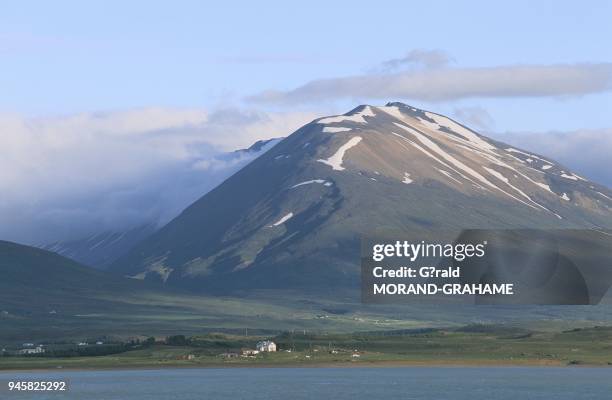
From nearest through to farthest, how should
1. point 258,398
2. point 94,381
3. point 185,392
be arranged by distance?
point 258,398 < point 185,392 < point 94,381

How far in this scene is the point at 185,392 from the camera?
166 meters

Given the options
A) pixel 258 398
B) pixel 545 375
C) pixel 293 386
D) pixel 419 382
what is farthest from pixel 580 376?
pixel 258 398

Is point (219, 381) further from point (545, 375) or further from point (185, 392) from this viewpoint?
point (545, 375)

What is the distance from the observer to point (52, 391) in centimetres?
17175

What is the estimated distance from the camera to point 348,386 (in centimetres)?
17362

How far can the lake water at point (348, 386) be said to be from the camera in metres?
157

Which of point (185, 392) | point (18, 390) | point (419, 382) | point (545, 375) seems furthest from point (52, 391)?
point (545, 375)

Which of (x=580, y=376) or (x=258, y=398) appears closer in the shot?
(x=258, y=398)

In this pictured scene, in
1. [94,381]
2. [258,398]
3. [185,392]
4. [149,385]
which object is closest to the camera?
[258,398]

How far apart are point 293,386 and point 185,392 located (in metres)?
14.4

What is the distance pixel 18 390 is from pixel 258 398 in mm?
31634

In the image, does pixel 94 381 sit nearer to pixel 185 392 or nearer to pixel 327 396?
pixel 185 392

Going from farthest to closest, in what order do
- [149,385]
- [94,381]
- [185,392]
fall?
[94,381]
[149,385]
[185,392]

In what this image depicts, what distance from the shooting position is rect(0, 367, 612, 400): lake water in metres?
157
